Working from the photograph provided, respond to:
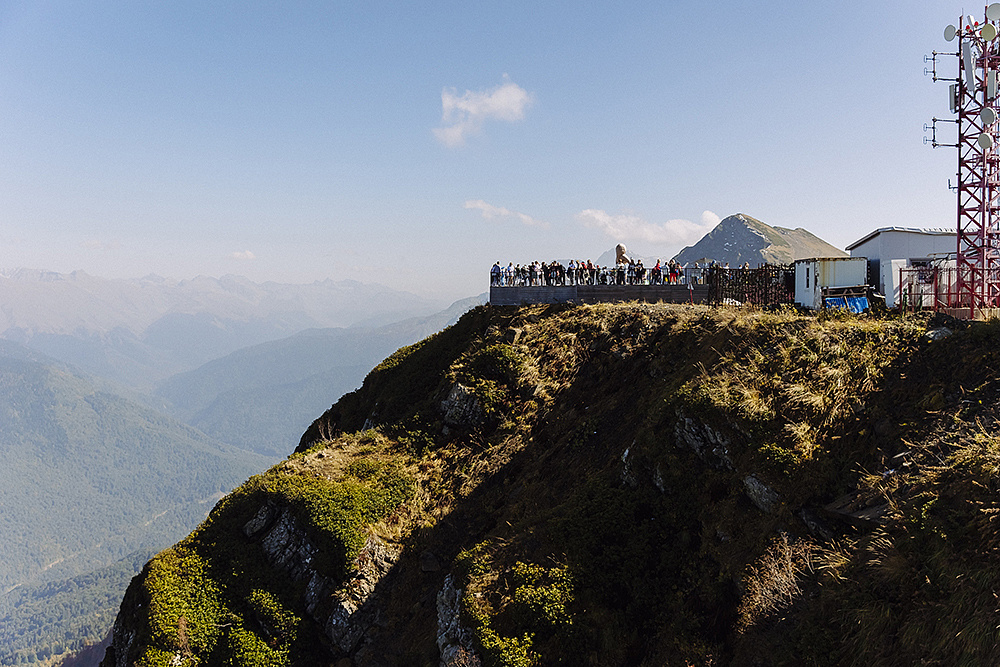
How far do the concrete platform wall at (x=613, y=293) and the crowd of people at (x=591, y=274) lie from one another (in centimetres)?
191

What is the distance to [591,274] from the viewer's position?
33.2m

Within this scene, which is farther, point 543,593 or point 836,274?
point 836,274

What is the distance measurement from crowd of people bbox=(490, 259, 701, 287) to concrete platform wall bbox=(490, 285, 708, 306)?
1.91 meters

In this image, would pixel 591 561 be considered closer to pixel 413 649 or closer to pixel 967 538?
pixel 413 649

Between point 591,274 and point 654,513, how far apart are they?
20.7m

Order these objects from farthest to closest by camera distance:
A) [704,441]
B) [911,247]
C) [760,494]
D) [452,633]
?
1. [911,247]
2. [704,441]
3. [452,633]
4. [760,494]

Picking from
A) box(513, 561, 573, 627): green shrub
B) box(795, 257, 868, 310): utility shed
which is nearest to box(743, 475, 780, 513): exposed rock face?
box(513, 561, 573, 627): green shrub

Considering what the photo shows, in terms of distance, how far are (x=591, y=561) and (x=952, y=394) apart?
32.5 feet

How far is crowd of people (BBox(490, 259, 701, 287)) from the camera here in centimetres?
3247

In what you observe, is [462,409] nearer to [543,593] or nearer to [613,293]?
[543,593]

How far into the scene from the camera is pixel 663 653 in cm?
1208

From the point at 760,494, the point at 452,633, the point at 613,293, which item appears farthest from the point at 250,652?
the point at 613,293

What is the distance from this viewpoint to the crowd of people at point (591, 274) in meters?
32.5

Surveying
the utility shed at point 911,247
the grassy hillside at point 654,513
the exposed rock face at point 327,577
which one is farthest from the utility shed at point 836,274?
the exposed rock face at point 327,577
